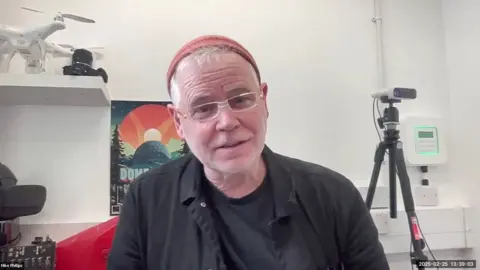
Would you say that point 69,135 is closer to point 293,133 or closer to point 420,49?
point 293,133

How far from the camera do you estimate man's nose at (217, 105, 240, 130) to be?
0.93m

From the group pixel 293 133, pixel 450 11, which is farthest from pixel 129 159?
pixel 450 11

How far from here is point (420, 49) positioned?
2285 millimetres

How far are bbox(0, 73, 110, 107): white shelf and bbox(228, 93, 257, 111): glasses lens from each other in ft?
2.59

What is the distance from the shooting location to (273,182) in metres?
1.04

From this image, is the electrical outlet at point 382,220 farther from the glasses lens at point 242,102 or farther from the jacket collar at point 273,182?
the glasses lens at point 242,102

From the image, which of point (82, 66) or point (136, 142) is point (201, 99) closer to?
point (82, 66)

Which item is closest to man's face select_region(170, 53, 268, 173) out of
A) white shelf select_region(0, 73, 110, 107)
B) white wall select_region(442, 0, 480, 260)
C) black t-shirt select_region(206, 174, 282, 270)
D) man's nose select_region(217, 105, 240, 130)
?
man's nose select_region(217, 105, 240, 130)

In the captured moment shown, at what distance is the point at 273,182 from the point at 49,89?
3.22ft

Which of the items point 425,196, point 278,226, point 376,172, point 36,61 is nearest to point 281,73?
point 376,172

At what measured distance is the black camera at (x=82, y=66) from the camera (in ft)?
5.25

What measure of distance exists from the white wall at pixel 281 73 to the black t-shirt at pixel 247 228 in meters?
0.95

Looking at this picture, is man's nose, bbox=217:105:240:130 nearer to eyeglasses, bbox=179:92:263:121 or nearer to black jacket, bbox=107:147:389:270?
eyeglasses, bbox=179:92:263:121

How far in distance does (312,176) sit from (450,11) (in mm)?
1725
